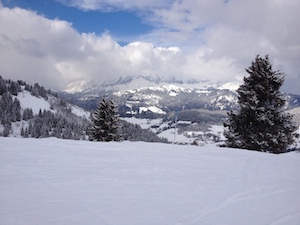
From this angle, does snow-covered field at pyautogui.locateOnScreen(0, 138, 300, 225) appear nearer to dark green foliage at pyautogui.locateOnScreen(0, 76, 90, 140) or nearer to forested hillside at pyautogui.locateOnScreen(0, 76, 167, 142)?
forested hillside at pyautogui.locateOnScreen(0, 76, 167, 142)

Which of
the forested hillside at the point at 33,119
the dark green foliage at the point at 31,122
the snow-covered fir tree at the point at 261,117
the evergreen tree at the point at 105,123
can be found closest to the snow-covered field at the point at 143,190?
the snow-covered fir tree at the point at 261,117

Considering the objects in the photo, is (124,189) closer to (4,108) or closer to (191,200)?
(191,200)

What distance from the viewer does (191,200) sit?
6.29 metres

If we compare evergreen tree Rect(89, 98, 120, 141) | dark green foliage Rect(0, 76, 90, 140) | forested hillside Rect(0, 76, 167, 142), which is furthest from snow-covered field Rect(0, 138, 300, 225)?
dark green foliage Rect(0, 76, 90, 140)

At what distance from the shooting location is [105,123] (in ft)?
108

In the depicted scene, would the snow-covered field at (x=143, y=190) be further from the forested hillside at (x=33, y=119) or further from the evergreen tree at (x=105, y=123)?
the forested hillside at (x=33, y=119)

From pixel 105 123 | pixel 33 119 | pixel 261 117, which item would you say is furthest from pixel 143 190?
pixel 33 119

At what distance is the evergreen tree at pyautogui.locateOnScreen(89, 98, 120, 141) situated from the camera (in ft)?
108

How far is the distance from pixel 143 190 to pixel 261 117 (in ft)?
49.8

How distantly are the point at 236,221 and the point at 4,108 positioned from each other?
174 m

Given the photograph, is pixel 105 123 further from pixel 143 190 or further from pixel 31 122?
pixel 31 122

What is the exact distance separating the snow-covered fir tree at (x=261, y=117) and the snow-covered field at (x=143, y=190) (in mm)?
8599

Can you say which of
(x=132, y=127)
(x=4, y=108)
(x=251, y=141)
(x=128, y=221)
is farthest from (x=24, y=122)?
(x=128, y=221)

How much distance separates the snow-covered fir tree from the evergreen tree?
1611cm
